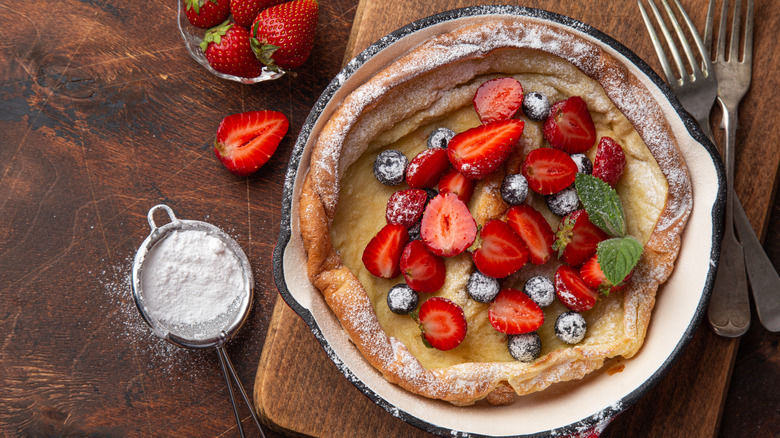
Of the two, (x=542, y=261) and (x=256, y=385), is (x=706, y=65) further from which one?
(x=256, y=385)

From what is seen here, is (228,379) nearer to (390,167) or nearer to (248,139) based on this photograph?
(248,139)

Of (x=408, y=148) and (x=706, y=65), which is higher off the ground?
(x=706, y=65)

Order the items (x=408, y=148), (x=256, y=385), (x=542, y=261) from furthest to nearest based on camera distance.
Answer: (x=256, y=385) < (x=408, y=148) < (x=542, y=261)

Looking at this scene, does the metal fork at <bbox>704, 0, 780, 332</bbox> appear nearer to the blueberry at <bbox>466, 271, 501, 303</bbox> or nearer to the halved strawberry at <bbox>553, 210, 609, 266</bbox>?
the halved strawberry at <bbox>553, 210, 609, 266</bbox>

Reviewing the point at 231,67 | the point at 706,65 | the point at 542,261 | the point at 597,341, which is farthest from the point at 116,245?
the point at 706,65

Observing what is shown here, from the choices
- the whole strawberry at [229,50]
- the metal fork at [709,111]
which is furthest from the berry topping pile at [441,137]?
the metal fork at [709,111]

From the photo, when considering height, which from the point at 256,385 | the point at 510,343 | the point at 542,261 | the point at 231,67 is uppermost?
the point at 231,67

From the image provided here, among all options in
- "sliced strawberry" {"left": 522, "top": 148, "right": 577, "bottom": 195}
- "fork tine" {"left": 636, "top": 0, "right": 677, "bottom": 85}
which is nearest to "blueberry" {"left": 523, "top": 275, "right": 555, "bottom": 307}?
"sliced strawberry" {"left": 522, "top": 148, "right": 577, "bottom": 195}

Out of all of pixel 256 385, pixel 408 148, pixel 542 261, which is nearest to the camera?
pixel 542 261
